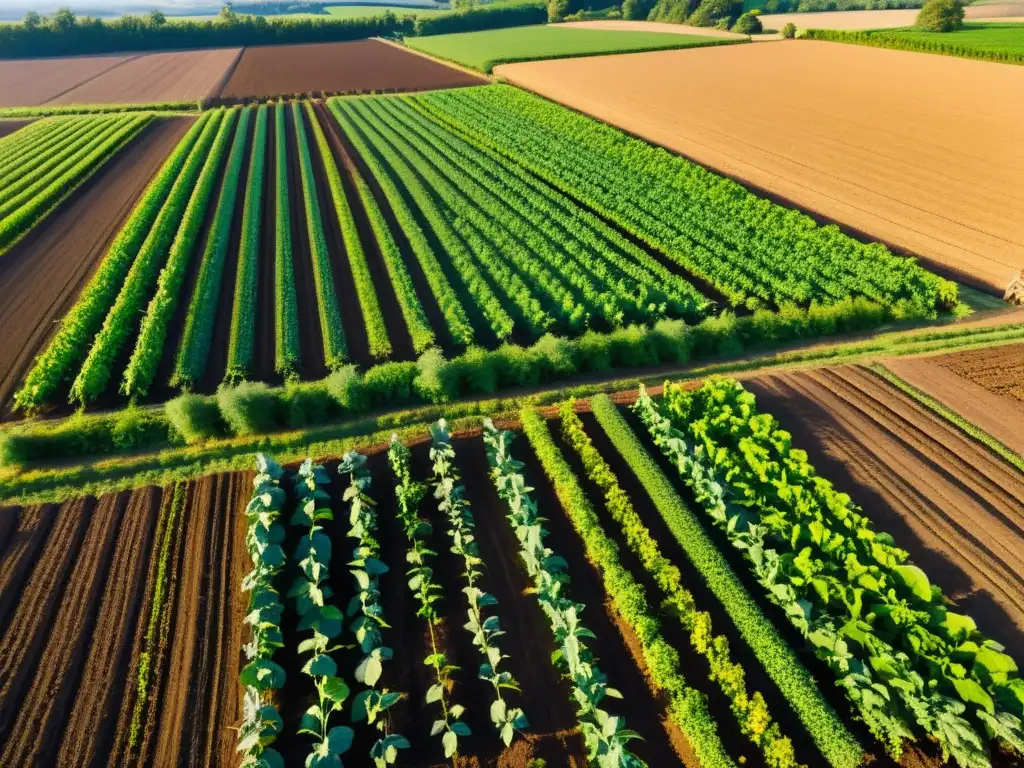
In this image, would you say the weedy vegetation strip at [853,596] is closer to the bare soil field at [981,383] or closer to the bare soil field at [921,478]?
the bare soil field at [921,478]

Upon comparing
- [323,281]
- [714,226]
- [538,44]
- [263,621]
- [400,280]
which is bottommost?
[263,621]

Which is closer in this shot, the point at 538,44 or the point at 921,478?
the point at 921,478

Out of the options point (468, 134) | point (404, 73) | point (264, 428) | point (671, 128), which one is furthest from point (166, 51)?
point (264, 428)

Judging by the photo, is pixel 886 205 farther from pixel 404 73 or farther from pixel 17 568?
pixel 404 73

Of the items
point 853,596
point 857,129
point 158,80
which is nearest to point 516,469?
point 853,596

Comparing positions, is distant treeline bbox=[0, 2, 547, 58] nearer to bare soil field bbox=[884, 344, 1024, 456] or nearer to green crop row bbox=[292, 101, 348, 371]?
green crop row bbox=[292, 101, 348, 371]

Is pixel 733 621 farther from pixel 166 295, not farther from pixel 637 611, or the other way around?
pixel 166 295
